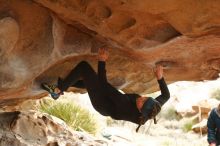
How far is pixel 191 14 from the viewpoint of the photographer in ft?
13.7

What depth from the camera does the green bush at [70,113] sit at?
383 inches

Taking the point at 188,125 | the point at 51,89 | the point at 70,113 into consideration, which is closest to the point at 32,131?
the point at 51,89

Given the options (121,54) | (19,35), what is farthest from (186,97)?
(19,35)

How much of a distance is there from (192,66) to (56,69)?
189cm

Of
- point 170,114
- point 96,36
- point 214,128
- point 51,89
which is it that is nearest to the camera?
point 96,36

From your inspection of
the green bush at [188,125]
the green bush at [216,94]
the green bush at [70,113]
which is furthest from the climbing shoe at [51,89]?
the green bush at [216,94]

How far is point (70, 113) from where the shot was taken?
9.93m

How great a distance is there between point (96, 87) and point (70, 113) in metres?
5.14

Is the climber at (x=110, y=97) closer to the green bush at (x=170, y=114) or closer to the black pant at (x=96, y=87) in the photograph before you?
the black pant at (x=96, y=87)

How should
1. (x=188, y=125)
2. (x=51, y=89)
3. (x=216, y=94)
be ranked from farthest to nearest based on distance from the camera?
(x=216, y=94) < (x=188, y=125) < (x=51, y=89)

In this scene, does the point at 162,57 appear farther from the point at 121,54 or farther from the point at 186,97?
the point at 186,97

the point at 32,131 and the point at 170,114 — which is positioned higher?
the point at 32,131

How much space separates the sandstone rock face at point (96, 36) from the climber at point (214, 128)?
0.88 meters

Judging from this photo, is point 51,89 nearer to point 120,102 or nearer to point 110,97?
point 110,97
